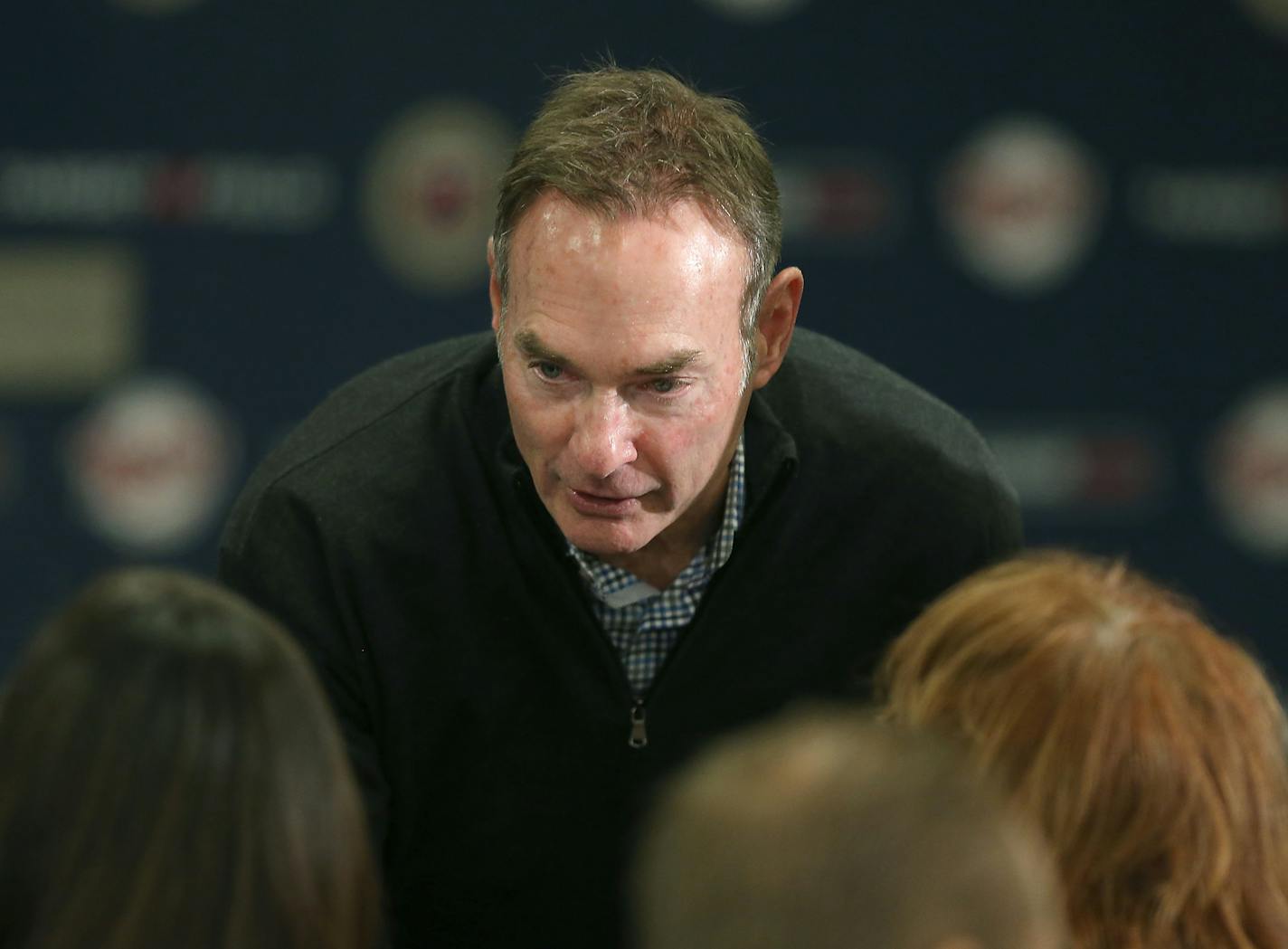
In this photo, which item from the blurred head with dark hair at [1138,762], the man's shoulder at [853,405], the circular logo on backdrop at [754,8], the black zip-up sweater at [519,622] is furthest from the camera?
the circular logo on backdrop at [754,8]

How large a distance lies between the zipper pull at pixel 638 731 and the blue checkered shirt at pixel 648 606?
1.3 inches

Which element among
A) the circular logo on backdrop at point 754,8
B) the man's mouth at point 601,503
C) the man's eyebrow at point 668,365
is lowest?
the man's mouth at point 601,503

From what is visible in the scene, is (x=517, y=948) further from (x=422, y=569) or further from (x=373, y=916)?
(x=373, y=916)

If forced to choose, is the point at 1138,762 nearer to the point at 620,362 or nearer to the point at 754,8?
the point at 620,362

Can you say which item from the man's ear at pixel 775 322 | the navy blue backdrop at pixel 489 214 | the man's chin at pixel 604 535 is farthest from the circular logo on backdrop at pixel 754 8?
the man's chin at pixel 604 535

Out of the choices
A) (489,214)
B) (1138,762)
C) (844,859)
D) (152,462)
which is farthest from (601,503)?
(152,462)

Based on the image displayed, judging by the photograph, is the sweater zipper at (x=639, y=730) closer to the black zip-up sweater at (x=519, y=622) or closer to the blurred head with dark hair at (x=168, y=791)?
the black zip-up sweater at (x=519, y=622)

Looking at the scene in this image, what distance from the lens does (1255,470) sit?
329cm

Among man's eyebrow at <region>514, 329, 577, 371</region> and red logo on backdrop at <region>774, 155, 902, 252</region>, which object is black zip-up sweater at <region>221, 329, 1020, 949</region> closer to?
man's eyebrow at <region>514, 329, 577, 371</region>

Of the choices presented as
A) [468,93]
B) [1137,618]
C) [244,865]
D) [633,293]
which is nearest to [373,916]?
[244,865]

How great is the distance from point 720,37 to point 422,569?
1584 millimetres

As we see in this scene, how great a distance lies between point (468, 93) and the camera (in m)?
3.11

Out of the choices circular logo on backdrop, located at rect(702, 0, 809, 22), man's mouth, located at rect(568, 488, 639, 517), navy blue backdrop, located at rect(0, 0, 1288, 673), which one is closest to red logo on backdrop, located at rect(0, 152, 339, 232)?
navy blue backdrop, located at rect(0, 0, 1288, 673)

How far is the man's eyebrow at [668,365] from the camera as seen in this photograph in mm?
1635
